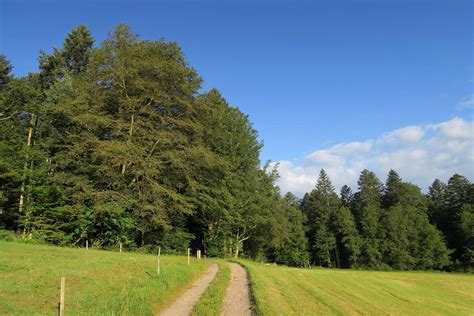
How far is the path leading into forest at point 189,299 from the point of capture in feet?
46.7

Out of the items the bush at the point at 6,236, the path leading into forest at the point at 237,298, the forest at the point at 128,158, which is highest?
the forest at the point at 128,158

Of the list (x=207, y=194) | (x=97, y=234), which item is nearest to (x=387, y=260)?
(x=207, y=194)

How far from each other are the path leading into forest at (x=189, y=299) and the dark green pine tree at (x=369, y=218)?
65419 mm

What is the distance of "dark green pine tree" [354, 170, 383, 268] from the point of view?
80.1m

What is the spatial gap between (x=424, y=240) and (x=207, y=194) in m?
57.3

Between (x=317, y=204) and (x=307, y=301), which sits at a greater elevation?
(x=317, y=204)

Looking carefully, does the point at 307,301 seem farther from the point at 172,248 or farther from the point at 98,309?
the point at 172,248

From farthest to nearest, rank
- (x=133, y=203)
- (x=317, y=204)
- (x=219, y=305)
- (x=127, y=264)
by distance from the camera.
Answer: (x=317, y=204), (x=133, y=203), (x=127, y=264), (x=219, y=305)

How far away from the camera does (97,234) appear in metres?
40.2

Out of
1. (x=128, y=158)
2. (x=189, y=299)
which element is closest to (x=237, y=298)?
(x=189, y=299)

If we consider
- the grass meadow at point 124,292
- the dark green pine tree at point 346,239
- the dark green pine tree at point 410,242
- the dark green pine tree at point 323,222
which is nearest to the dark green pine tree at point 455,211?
the dark green pine tree at point 410,242

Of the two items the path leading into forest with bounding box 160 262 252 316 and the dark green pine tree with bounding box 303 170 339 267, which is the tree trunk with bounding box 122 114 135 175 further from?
the dark green pine tree with bounding box 303 170 339 267

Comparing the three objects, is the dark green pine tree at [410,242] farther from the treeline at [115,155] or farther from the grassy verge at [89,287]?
the grassy verge at [89,287]

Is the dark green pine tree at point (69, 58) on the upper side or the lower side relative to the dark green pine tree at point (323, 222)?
upper
